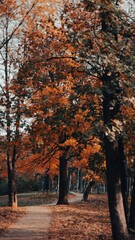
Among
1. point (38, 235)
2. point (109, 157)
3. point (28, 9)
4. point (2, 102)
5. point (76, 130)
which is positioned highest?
point (28, 9)

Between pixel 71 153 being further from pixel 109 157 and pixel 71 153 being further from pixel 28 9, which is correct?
pixel 109 157

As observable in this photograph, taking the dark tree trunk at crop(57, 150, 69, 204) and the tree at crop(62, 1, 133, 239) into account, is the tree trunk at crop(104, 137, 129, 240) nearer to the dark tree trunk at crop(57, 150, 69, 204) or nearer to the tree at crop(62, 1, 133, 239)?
the tree at crop(62, 1, 133, 239)

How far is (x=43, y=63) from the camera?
41.6ft

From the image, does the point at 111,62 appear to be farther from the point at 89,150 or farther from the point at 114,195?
the point at 89,150

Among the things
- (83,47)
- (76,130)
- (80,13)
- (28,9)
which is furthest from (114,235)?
(28,9)

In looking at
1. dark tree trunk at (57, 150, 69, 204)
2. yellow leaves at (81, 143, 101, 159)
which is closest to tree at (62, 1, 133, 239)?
yellow leaves at (81, 143, 101, 159)

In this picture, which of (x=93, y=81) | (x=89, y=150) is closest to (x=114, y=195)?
(x=93, y=81)

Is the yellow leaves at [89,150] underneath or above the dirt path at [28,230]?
above

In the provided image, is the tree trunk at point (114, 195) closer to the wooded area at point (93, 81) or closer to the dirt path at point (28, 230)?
the wooded area at point (93, 81)

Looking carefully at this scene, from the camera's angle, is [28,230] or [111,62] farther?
[28,230]

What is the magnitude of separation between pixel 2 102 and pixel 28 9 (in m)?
7.88

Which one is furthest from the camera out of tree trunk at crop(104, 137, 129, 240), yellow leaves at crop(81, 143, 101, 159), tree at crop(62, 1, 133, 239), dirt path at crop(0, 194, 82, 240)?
yellow leaves at crop(81, 143, 101, 159)

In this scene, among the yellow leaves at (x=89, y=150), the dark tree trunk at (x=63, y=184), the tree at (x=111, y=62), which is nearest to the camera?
the tree at (x=111, y=62)

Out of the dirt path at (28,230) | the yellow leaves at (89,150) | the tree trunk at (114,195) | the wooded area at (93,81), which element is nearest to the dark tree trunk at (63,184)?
the yellow leaves at (89,150)
